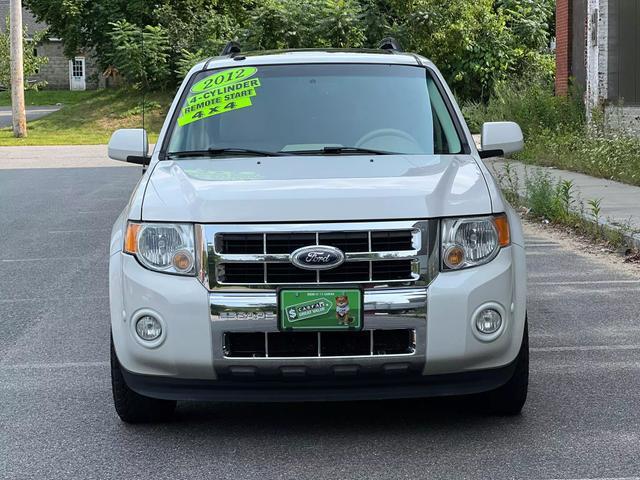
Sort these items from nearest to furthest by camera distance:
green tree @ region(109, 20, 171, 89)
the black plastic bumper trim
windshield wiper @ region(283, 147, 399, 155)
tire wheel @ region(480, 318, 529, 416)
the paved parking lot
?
1. the paved parking lot
2. the black plastic bumper trim
3. tire wheel @ region(480, 318, 529, 416)
4. windshield wiper @ region(283, 147, 399, 155)
5. green tree @ region(109, 20, 171, 89)

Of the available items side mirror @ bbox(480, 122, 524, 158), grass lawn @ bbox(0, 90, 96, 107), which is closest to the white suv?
side mirror @ bbox(480, 122, 524, 158)

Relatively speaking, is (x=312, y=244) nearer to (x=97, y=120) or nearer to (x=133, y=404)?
(x=133, y=404)

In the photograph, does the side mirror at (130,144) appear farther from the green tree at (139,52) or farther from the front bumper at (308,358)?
the green tree at (139,52)

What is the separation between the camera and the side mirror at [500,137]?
624 centimetres

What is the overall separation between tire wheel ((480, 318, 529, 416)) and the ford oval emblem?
0.98 metres

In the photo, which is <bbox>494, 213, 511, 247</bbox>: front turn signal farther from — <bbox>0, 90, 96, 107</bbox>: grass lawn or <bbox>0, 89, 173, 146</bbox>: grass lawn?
<bbox>0, 90, 96, 107</bbox>: grass lawn

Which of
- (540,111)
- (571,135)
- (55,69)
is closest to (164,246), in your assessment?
(571,135)

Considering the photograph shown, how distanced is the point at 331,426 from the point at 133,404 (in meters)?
0.92

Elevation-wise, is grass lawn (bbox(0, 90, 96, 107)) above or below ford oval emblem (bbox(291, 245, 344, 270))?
below

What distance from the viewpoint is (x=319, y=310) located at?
183 inches

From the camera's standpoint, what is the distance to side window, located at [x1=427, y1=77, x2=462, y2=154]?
19.4ft

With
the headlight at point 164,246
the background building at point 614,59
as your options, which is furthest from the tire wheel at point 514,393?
the background building at point 614,59

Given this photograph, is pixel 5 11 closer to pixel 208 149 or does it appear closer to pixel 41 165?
pixel 41 165

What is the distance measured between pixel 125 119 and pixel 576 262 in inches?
1260
